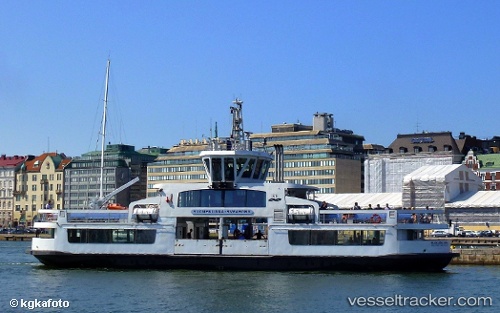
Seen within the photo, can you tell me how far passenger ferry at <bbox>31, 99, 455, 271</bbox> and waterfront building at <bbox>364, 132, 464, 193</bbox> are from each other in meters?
100

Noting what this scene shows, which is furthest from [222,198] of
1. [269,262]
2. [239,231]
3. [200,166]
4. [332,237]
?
[200,166]

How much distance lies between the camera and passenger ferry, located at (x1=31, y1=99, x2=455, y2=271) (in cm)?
5828

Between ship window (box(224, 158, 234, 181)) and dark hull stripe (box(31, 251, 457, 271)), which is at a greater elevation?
ship window (box(224, 158, 234, 181))

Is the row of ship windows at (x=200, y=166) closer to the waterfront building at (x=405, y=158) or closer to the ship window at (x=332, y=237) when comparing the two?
the waterfront building at (x=405, y=158)

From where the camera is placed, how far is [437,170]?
134375mm

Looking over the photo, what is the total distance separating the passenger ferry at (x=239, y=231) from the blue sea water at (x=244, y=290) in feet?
3.71

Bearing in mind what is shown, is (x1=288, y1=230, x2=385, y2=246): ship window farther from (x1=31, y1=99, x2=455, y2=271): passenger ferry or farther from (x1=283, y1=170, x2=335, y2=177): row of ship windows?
(x1=283, y1=170, x2=335, y2=177): row of ship windows

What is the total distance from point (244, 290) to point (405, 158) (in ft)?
381

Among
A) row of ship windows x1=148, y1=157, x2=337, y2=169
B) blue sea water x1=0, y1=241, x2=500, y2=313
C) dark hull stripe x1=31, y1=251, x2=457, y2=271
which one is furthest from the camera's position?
row of ship windows x1=148, y1=157, x2=337, y2=169

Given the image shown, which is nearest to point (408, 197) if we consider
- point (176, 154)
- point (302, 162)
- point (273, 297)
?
point (302, 162)

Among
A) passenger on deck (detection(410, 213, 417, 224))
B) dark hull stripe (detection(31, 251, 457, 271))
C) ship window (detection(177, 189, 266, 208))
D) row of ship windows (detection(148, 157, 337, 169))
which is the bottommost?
dark hull stripe (detection(31, 251, 457, 271))

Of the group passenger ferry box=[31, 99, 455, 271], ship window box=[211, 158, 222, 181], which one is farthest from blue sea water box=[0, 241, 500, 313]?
ship window box=[211, 158, 222, 181]

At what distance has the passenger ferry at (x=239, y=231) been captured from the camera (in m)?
58.3

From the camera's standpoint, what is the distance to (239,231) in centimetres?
6075
